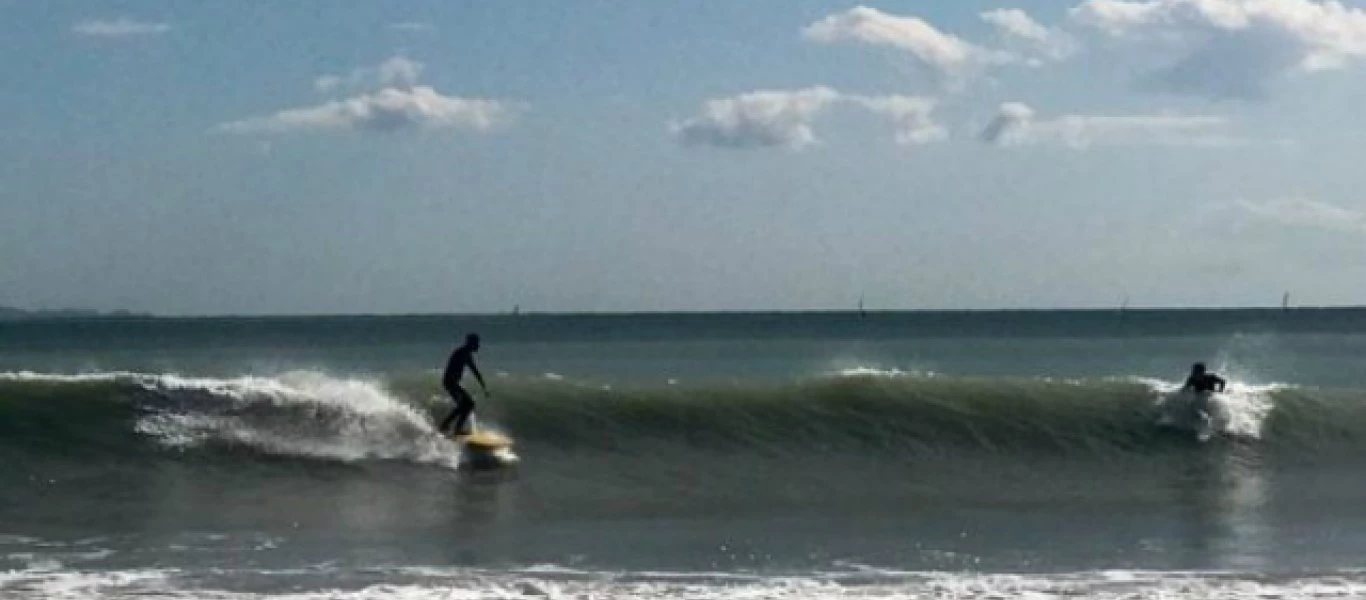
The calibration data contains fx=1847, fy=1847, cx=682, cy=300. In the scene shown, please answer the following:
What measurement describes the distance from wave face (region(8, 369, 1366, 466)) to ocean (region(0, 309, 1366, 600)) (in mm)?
58

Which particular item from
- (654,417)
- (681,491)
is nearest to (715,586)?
(681,491)

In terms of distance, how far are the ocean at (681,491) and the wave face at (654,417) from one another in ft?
0.19

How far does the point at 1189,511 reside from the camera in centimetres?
1852

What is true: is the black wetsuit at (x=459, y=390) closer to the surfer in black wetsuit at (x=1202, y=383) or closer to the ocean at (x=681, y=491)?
the ocean at (x=681, y=491)

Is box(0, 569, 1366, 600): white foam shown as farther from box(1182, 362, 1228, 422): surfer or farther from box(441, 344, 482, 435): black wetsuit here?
box(1182, 362, 1228, 422): surfer

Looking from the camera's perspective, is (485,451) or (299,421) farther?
A: (299,421)

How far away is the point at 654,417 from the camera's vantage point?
81.9ft

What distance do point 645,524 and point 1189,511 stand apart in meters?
5.61

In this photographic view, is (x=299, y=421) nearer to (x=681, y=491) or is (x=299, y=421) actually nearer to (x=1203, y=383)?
(x=681, y=491)

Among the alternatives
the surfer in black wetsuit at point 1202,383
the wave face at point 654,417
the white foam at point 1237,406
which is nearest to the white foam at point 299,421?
the wave face at point 654,417

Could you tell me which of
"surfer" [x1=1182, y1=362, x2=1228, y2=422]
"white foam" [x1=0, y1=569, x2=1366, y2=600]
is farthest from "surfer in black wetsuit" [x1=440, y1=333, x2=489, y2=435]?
"surfer" [x1=1182, y1=362, x2=1228, y2=422]

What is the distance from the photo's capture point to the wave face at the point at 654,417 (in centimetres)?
Result: 2262

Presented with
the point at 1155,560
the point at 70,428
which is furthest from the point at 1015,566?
the point at 70,428

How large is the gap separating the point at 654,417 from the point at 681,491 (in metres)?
5.28
